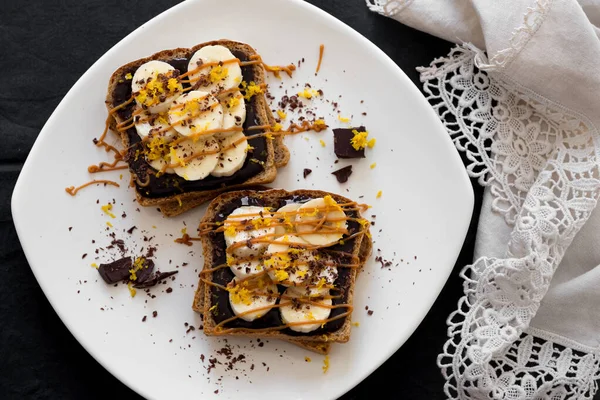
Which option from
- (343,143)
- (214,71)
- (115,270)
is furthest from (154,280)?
(343,143)

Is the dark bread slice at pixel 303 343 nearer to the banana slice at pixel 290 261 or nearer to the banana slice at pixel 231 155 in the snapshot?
the banana slice at pixel 290 261

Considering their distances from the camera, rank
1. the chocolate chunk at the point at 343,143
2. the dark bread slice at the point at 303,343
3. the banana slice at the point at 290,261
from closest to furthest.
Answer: the banana slice at the point at 290,261 < the dark bread slice at the point at 303,343 < the chocolate chunk at the point at 343,143

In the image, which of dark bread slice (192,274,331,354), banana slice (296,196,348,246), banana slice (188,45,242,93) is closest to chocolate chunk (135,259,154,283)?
dark bread slice (192,274,331,354)

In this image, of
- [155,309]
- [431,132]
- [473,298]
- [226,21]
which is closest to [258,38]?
[226,21]

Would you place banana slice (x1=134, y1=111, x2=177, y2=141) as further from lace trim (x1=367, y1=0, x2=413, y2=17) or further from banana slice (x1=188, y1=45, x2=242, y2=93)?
lace trim (x1=367, y1=0, x2=413, y2=17)

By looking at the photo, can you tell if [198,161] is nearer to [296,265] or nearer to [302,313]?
[296,265]

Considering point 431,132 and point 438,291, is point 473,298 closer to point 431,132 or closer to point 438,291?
point 438,291

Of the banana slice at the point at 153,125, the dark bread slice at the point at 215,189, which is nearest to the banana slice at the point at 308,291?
the dark bread slice at the point at 215,189
